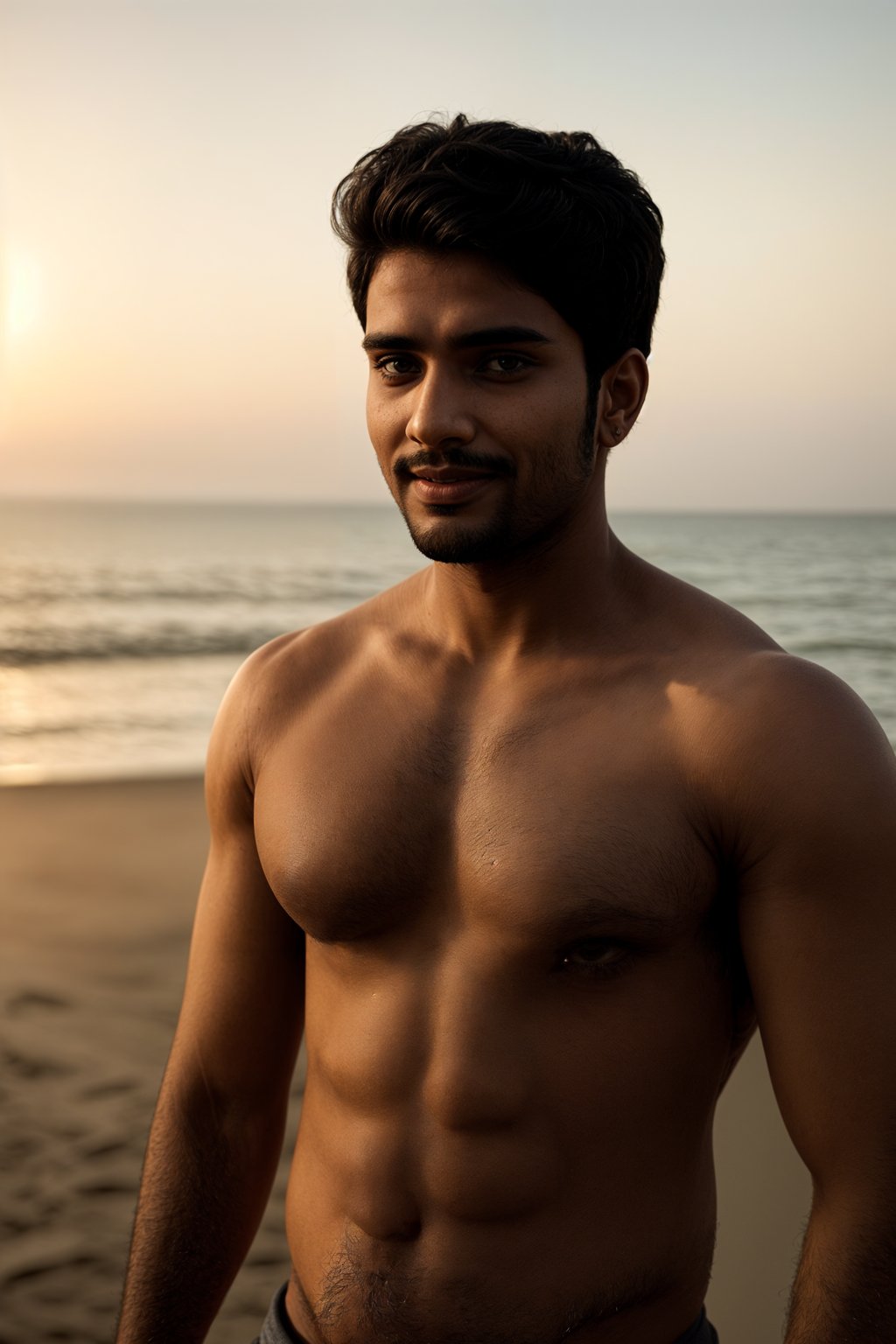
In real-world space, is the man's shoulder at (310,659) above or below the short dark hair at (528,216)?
below

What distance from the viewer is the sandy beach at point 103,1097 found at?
2447 millimetres

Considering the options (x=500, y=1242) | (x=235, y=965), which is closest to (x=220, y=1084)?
(x=235, y=965)

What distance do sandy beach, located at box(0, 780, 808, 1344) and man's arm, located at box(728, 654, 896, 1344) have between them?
3.60 ft

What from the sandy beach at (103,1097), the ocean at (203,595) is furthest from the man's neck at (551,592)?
the ocean at (203,595)

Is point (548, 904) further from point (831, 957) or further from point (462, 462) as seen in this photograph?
point (462, 462)

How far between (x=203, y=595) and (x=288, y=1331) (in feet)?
56.4

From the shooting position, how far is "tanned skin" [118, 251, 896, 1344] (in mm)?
1346

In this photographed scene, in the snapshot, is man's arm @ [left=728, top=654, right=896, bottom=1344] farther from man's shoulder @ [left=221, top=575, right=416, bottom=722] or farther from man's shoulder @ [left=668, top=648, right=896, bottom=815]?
man's shoulder @ [left=221, top=575, right=416, bottom=722]

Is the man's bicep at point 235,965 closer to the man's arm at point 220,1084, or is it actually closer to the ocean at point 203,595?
the man's arm at point 220,1084

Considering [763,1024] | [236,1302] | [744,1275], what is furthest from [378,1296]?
[236,1302]

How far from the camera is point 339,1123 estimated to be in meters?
1.58

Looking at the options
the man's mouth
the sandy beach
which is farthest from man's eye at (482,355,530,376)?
the sandy beach

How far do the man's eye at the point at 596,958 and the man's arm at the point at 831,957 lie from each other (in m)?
0.14

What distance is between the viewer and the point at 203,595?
60.5ft
